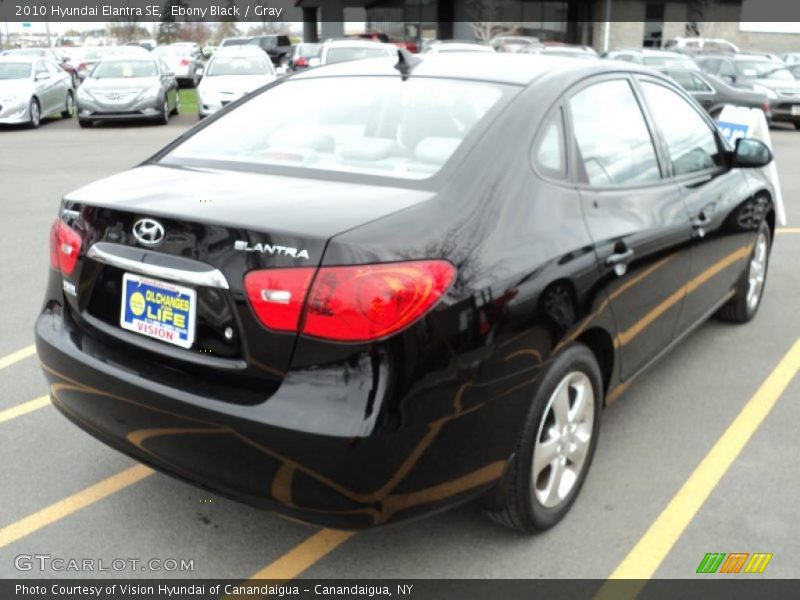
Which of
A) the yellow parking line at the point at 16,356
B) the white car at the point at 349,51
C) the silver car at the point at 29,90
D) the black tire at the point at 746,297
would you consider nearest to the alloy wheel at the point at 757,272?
the black tire at the point at 746,297

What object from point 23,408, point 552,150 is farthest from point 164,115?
point 552,150

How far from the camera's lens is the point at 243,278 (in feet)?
7.84

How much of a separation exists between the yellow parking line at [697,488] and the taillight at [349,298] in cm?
125

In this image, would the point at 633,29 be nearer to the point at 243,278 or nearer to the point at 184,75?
the point at 184,75

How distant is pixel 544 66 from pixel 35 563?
8.89ft

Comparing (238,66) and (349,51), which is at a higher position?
(349,51)

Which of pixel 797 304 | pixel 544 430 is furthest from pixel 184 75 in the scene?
pixel 544 430

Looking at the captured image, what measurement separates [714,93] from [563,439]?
16279mm

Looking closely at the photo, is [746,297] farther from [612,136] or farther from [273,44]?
[273,44]

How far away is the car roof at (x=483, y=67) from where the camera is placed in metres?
3.34

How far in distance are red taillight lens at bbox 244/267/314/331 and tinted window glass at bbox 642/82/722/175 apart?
2247 millimetres

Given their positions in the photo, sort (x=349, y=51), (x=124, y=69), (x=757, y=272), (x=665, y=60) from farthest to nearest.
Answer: (x=349, y=51), (x=665, y=60), (x=124, y=69), (x=757, y=272)

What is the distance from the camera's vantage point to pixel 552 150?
9.90ft

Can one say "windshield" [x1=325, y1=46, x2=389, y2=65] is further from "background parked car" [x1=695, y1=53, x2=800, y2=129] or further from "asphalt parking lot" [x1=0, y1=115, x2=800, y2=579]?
"asphalt parking lot" [x1=0, y1=115, x2=800, y2=579]
